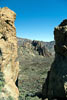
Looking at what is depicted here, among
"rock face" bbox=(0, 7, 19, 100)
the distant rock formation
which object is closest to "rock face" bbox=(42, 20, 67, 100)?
"rock face" bbox=(0, 7, 19, 100)

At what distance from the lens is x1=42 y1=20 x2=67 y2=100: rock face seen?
11453 mm

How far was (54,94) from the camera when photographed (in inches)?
484

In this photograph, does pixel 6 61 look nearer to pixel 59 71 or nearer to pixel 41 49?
pixel 59 71

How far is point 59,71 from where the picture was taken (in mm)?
12234

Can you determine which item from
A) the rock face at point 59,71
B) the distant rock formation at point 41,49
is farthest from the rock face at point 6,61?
the distant rock formation at point 41,49

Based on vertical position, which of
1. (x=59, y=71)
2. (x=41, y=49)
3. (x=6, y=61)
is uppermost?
(x=41, y=49)

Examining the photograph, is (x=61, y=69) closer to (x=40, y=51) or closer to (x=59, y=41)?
(x=59, y=41)

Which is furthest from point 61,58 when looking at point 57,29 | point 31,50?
point 31,50

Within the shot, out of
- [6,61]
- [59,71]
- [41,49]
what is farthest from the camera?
[41,49]

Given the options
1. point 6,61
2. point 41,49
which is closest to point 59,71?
point 6,61

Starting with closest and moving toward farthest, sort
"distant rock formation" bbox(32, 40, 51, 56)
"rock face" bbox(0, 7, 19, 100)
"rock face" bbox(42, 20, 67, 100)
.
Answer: "rock face" bbox(0, 7, 19, 100)
"rock face" bbox(42, 20, 67, 100)
"distant rock formation" bbox(32, 40, 51, 56)

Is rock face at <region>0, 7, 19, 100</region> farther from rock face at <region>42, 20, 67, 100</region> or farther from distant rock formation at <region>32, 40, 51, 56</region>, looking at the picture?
distant rock formation at <region>32, 40, 51, 56</region>

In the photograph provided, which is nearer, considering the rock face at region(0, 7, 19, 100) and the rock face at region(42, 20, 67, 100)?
the rock face at region(0, 7, 19, 100)

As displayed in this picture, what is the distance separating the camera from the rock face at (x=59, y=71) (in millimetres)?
11453
